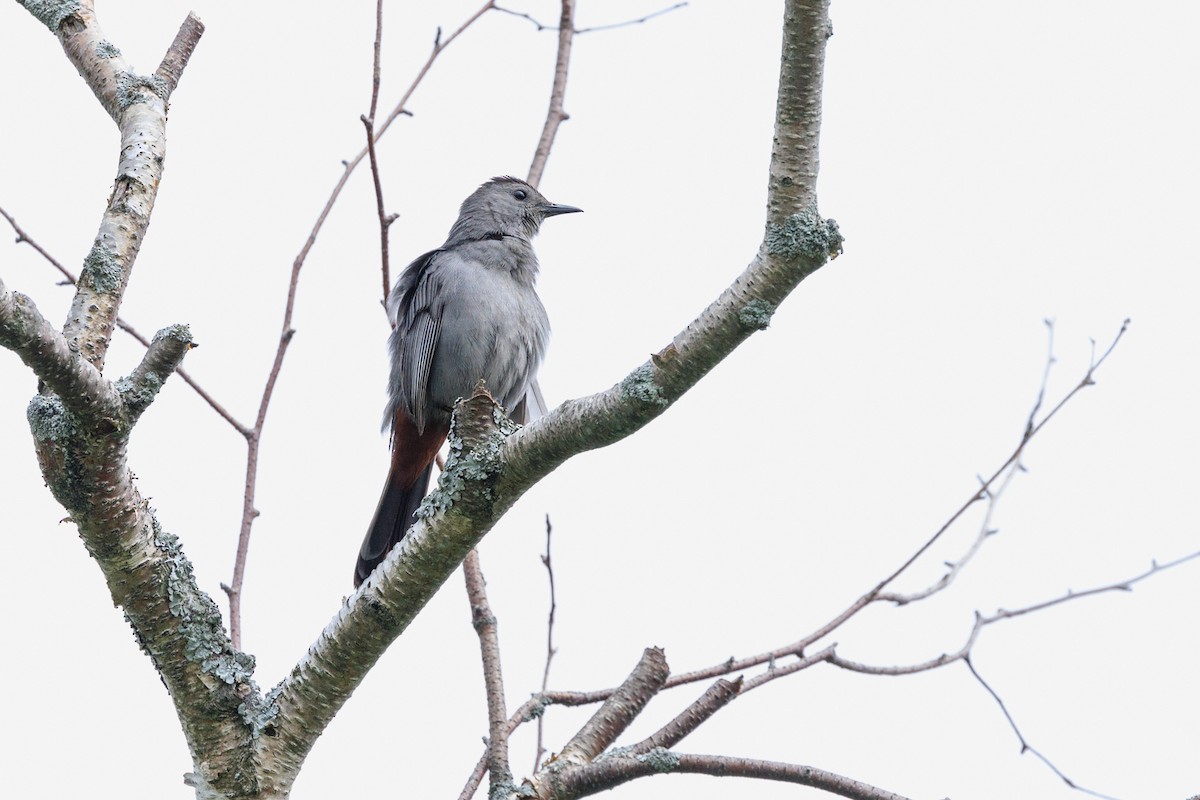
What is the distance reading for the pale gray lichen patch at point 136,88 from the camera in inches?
120

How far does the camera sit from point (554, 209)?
5855 mm

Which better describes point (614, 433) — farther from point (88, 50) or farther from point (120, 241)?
point (88, 50)

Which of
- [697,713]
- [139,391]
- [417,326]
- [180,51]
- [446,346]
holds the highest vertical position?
[417,326]

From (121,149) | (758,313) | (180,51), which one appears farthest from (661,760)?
(180,51)

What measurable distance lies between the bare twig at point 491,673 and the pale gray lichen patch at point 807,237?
1103 millimetres

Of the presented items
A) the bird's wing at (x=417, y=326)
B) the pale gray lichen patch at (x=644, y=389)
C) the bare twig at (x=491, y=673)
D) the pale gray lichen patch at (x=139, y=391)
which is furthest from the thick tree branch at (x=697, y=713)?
the bird's wing at (x=417, y=326)

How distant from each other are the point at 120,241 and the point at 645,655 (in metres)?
1.49

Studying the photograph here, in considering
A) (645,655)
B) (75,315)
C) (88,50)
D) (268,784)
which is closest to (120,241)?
(75,315)

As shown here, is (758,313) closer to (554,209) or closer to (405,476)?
(405,476)

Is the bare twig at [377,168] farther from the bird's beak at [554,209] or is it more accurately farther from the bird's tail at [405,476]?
the bird's beak at [554,209]

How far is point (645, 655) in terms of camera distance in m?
2.75

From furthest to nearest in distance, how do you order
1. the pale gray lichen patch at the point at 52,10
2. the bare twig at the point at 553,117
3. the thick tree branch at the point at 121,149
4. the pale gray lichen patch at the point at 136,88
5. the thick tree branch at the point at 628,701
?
the bare twig at the point at 553,117, the pale gray lichen patch at the point at 52,10, the pale gray lichen patch at the point at 136,88, the thick tree branch at the point at 628,701, the thick tree branch at the point at 121,149

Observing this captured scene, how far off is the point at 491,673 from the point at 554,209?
323cm

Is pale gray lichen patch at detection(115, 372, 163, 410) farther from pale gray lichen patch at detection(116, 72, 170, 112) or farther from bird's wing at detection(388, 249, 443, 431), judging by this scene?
bird's wing at detection(388, 249, 443, 431)
